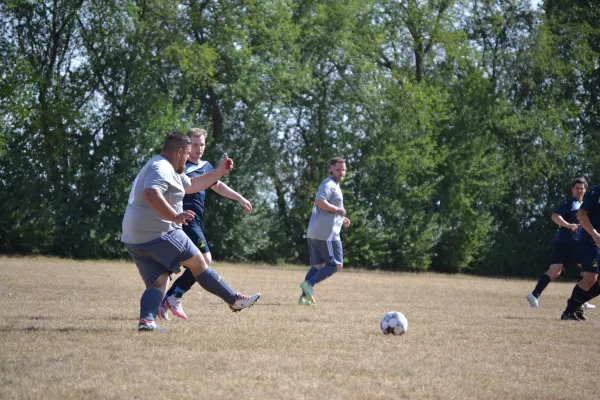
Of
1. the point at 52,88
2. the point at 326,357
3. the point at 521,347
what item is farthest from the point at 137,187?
the point at 52,88

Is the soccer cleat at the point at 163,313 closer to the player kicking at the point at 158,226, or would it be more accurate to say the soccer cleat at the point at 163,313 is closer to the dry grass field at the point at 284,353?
the dry grass field at the point at 284,353

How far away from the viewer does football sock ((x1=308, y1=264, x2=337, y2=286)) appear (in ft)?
42.1

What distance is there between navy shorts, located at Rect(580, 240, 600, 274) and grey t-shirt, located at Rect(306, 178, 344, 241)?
3783 mm

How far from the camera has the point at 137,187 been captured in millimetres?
7832

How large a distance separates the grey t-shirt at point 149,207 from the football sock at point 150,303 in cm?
55

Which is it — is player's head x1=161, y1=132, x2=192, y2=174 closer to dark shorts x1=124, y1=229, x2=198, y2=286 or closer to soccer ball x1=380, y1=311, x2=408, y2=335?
dark shorts x1=124, y1=229, x2=198, y2=286

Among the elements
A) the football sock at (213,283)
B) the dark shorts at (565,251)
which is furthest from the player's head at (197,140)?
the dark shorts at (565,251)

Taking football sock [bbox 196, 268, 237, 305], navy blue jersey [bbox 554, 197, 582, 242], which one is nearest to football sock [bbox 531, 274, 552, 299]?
navy blue jersey [bbox 554, 197, 582, 242]

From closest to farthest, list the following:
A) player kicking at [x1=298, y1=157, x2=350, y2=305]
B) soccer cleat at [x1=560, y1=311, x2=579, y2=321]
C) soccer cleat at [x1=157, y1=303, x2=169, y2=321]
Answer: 1. soccer cleat at [x1=157, y1=303, x2=169, y2=321]
2. soccer cleat at [x1=560, y1=311, x2=579, y2=321]
3. player kicking at [x1=298, y1=157, x2=350, y2=305]

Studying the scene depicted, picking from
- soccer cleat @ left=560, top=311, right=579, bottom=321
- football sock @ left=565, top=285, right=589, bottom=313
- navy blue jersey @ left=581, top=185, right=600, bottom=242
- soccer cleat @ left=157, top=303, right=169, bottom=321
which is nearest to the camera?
soccer cleat @ left=157, top=303, right=169, bottom=321

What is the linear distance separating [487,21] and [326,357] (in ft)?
105

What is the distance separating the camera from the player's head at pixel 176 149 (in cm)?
802

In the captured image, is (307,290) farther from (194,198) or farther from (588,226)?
(588,226)

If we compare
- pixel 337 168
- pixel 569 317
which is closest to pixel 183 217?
pixel 337 168
